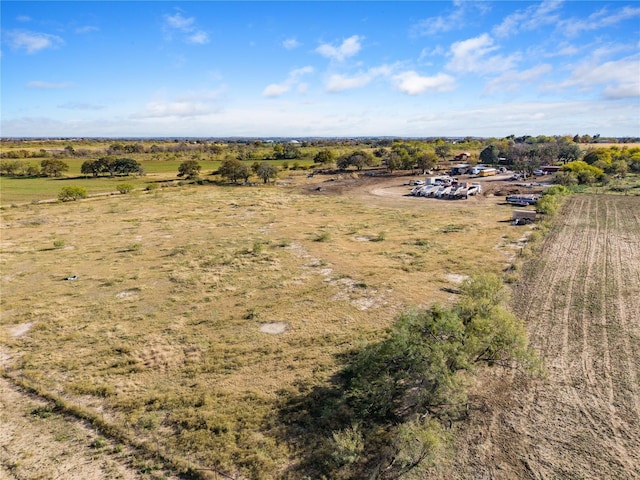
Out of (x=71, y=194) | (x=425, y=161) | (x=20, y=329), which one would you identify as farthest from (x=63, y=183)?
(x=425, y=161)

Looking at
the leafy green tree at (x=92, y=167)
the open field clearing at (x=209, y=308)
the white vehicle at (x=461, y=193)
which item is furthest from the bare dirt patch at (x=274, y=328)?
the leafy green tree at (x=92, y=167)

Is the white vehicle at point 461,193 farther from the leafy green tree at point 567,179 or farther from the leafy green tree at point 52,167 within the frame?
the leafy green tree at point 52,167

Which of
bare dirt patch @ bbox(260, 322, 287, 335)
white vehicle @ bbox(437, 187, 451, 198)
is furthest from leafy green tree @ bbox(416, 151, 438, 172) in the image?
bare dirt patch @ bbox(260, 322, 287, 335)

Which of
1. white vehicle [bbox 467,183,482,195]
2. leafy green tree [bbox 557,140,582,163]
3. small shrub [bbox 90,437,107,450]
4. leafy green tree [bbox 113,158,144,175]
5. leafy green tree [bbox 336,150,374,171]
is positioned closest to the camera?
small shrub [bbox 90,437,107,450]

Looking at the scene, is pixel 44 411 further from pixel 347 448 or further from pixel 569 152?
pixel 569 152

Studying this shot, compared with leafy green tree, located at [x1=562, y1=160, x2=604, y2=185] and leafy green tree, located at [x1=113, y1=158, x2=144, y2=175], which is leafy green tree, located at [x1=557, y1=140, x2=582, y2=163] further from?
leafy green tree, located at [x1=113, y1=158, x2=144, y2=175]
